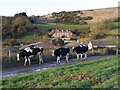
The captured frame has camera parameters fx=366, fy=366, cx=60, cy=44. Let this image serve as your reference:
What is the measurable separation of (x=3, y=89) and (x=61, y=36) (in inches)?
2312

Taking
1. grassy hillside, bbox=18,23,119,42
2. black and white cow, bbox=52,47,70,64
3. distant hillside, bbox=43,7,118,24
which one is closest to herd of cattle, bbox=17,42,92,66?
black and white cow, bbox=52,47,70,64

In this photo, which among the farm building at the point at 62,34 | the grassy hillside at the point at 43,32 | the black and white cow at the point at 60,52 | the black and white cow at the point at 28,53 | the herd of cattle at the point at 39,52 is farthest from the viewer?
the farm building at the point at 62,34

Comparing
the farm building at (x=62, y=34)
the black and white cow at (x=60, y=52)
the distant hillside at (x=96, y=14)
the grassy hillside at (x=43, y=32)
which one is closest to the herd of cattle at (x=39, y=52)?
the black and white cow at (x=60, y=52)

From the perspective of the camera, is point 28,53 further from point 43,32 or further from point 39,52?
point 43,32

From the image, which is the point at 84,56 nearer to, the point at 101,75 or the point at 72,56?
the point at 72,56

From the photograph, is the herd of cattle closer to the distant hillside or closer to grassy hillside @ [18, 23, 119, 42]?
grassy hillside @ [18, 23, 119, 42]

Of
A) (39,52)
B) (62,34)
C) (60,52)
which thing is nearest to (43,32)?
(62,34)

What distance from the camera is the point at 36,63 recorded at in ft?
92.8

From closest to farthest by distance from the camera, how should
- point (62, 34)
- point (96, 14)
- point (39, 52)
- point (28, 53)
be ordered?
1. point (28, 53)
2. point (39, 52)
3. point (62, 34)
4. point (96, 14)

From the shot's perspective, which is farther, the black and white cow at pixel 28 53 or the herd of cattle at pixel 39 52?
the herd of cattle at pixel 39 52

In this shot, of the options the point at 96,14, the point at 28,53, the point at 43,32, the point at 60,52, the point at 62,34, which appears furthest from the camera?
the point at 96,14

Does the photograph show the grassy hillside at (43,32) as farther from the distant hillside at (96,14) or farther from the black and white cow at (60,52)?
the black and white cow at (60,52)

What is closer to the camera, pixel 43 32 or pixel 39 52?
pixel 39 52

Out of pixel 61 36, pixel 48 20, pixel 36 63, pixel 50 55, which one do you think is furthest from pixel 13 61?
pixel 48 20
